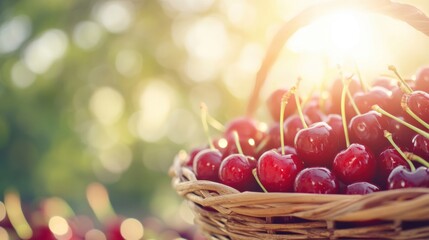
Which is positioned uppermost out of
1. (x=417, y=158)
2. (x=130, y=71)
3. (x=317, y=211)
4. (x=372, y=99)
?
(x=130, y=71)

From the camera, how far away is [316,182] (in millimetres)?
667

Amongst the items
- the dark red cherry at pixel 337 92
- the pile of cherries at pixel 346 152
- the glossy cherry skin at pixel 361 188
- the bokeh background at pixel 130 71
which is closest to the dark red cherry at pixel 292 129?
the pile of cherries at pixel 346 152

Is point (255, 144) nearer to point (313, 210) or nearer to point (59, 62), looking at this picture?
point (313, 210)

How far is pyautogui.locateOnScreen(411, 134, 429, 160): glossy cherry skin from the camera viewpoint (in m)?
0.69

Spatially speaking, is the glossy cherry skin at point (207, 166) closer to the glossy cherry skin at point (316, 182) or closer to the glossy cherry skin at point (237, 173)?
the glossy cherry skin at point (237, 173)

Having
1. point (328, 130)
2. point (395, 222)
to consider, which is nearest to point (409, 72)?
point (328, 130)

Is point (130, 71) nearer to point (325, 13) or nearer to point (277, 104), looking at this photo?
point (277, 104)

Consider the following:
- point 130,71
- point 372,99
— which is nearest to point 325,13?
point 372,99

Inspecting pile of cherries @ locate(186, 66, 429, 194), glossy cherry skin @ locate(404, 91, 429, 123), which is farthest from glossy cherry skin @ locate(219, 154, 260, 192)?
glossy cherry skin @ locate(404, 91, 429, 123)

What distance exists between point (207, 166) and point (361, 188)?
0.24 m

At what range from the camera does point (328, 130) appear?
2.48ft

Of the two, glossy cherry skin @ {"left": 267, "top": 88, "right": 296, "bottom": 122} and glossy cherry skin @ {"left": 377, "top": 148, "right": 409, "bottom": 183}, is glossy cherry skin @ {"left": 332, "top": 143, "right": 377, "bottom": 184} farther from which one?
glossy cherry skin @ {"left": 267, "top": 88, "right": 296, "bottom": 122}

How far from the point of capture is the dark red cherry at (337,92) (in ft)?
3.08

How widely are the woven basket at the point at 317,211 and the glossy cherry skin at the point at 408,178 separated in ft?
0.13
